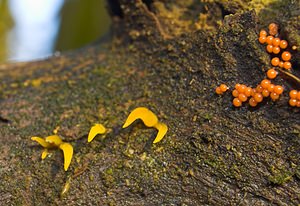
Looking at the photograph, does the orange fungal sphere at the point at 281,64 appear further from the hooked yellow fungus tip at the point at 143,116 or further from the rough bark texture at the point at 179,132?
the hooked yellow fungus tip at the point at 143,116

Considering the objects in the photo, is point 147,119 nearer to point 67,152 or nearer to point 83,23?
point 67,152

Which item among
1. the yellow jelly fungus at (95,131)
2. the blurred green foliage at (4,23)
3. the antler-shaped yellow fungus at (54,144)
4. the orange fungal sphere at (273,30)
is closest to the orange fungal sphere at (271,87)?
the orange fungal sphere at (273,30)

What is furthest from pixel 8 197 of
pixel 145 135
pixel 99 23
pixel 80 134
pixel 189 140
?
pixel 99 23

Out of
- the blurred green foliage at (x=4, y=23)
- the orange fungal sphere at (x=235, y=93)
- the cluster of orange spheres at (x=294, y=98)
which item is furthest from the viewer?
the blurred green foliage at (x=4, y=23)

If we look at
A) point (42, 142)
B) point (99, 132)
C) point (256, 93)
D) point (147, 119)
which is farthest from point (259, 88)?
point (42, 142)

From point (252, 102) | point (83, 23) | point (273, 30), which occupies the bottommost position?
point (83, 23)

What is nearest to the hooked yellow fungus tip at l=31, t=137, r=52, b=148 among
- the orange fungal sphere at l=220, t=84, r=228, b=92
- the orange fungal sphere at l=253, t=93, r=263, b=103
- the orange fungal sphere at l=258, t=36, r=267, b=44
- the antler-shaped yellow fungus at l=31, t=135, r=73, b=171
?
the antler-shaped yellow fungus at l=31, t=135, r=73, b=171

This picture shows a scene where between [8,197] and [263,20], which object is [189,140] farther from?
[8,197]
